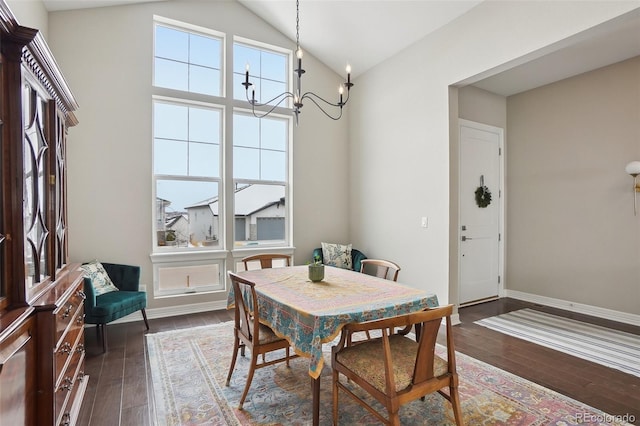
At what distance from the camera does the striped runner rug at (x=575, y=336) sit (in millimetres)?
3002

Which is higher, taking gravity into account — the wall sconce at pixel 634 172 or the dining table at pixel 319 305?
the wall sconce at pixel 634 172

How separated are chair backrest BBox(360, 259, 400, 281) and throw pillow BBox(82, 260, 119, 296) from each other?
8.85 feet

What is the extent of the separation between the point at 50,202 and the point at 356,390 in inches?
92.8

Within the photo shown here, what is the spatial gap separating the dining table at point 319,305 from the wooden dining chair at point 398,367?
141mm

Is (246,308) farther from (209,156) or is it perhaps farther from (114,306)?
(209,156)

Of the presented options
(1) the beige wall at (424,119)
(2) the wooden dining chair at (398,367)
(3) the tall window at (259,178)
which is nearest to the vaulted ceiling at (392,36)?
(1) the beige wall at (424,119)

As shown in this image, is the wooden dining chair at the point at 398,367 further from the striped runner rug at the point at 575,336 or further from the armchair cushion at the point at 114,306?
the armchair cushion at the point at 114,306

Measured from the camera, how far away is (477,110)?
192 inches

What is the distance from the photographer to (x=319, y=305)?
2041mm

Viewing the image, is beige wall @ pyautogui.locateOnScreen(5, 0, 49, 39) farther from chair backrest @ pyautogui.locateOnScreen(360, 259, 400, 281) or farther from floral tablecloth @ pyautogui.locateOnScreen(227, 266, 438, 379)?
chair backrest @ pyautogui.locateOnScreen(360, 259, 400, 281)

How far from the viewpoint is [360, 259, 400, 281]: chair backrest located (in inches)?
113

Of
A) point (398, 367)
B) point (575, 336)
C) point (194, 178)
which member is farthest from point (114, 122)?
point (575, 336)

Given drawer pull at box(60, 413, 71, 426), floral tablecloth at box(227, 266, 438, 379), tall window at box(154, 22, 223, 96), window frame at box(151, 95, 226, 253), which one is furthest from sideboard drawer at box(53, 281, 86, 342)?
tall window at box(154, 22, 223, 96)

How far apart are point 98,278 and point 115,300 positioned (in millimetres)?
417
